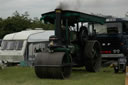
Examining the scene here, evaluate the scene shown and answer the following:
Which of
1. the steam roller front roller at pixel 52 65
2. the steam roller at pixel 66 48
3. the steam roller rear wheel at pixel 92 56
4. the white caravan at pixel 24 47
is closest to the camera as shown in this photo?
the steam roller front roller at pixel 52 65

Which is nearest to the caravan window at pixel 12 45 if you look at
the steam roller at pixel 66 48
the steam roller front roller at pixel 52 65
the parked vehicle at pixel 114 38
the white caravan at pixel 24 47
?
the white caravan at pixel 24 47

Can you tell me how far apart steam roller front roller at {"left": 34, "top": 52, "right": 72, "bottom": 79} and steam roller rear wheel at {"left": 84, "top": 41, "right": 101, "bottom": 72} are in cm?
209

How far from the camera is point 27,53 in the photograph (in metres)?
18.9

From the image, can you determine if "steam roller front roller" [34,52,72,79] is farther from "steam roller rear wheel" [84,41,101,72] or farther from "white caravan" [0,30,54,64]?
"white caravan" [0,30,54,64]

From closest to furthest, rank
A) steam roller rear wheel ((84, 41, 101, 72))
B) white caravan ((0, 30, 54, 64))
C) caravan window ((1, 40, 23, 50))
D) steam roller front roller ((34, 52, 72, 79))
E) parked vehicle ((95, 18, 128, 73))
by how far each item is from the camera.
→ steam roller front roller ((34, 52, 72, 79)) → steam roller rear wheel ((84, 41, 101, 72)) → parked vehicle ((95, 18, 128, 73)) → white caravan ((0, 30, 54, 64)) → caravan window ((1, 40, 23, 50))

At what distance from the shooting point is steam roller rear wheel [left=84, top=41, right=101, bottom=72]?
12582 millimetres

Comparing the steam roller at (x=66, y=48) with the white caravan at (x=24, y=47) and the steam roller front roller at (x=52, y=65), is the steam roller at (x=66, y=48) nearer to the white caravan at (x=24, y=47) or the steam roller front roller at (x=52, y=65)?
the steam roller front roller at (x=52, y=65)

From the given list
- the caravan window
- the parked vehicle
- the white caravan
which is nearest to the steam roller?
the parked vehicle

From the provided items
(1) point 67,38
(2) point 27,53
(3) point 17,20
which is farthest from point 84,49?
(3) point 17,20

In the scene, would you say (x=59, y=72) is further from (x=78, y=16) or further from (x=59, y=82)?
(x=78, y=16)

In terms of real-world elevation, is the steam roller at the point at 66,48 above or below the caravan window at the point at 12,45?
above

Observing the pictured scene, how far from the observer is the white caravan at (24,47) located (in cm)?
1867

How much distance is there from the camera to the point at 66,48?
10.7 metres

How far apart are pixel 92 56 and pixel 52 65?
9.87 ft
